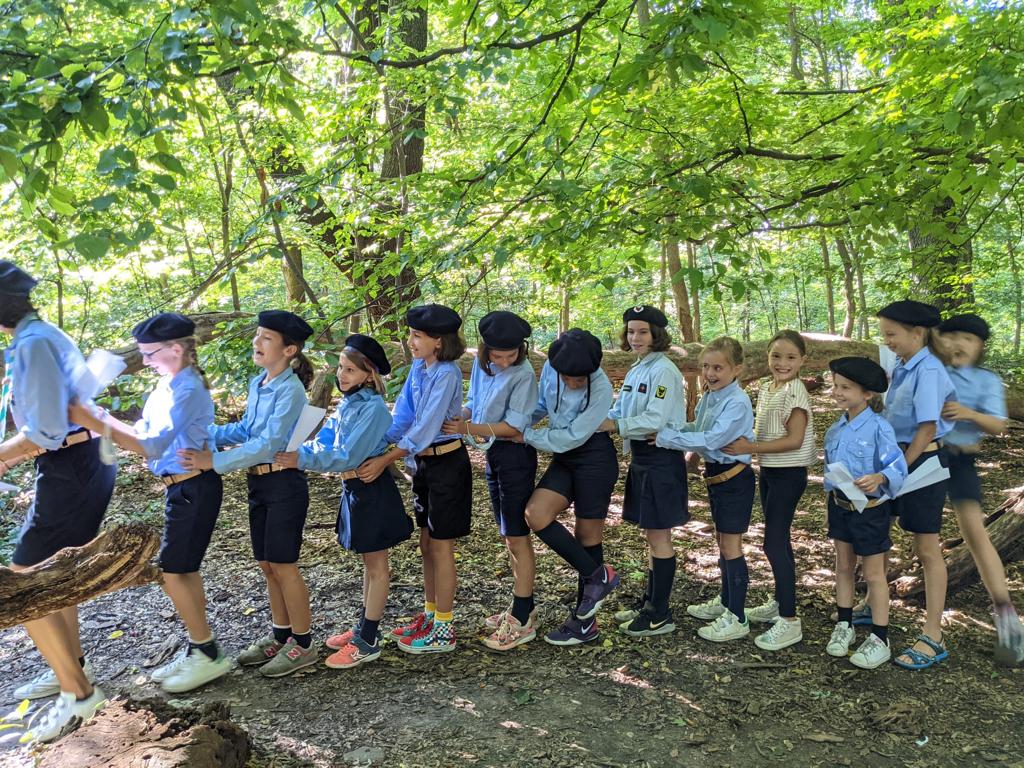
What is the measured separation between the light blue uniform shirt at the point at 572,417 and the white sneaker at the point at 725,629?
134cm

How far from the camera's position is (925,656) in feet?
11.9

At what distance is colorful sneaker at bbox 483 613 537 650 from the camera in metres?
3.82

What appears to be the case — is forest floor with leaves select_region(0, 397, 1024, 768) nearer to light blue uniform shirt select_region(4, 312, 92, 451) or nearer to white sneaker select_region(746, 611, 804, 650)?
white sneaker select_region(746, 611, 804, 650)

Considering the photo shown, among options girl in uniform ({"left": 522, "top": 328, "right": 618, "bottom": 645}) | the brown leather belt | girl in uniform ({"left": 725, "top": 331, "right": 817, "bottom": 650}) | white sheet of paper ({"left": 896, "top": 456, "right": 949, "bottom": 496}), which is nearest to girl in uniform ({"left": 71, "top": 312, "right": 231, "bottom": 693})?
girl in uniform ({"left": 522, "top": 328, "right": 618, "bottom": 645})

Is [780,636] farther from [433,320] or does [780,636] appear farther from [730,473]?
[433,320]

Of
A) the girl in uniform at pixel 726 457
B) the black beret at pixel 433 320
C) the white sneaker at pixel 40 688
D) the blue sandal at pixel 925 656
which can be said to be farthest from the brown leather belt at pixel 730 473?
the white sneaker at pixel 40 688

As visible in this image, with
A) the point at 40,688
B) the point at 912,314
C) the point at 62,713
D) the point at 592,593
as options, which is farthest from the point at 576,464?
the point at 40,688

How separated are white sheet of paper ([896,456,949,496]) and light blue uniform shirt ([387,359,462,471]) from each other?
2.42 meters

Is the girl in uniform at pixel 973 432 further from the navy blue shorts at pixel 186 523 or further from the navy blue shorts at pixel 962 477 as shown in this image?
the navy blue shorts at pixel 186 523

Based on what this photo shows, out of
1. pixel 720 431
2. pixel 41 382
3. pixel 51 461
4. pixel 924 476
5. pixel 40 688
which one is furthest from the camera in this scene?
pixel 720 431

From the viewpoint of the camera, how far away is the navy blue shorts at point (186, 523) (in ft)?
11.1

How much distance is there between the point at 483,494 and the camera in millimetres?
7156

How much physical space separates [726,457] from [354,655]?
7.57ft

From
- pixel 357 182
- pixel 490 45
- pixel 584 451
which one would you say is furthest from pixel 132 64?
pixel 357 182
